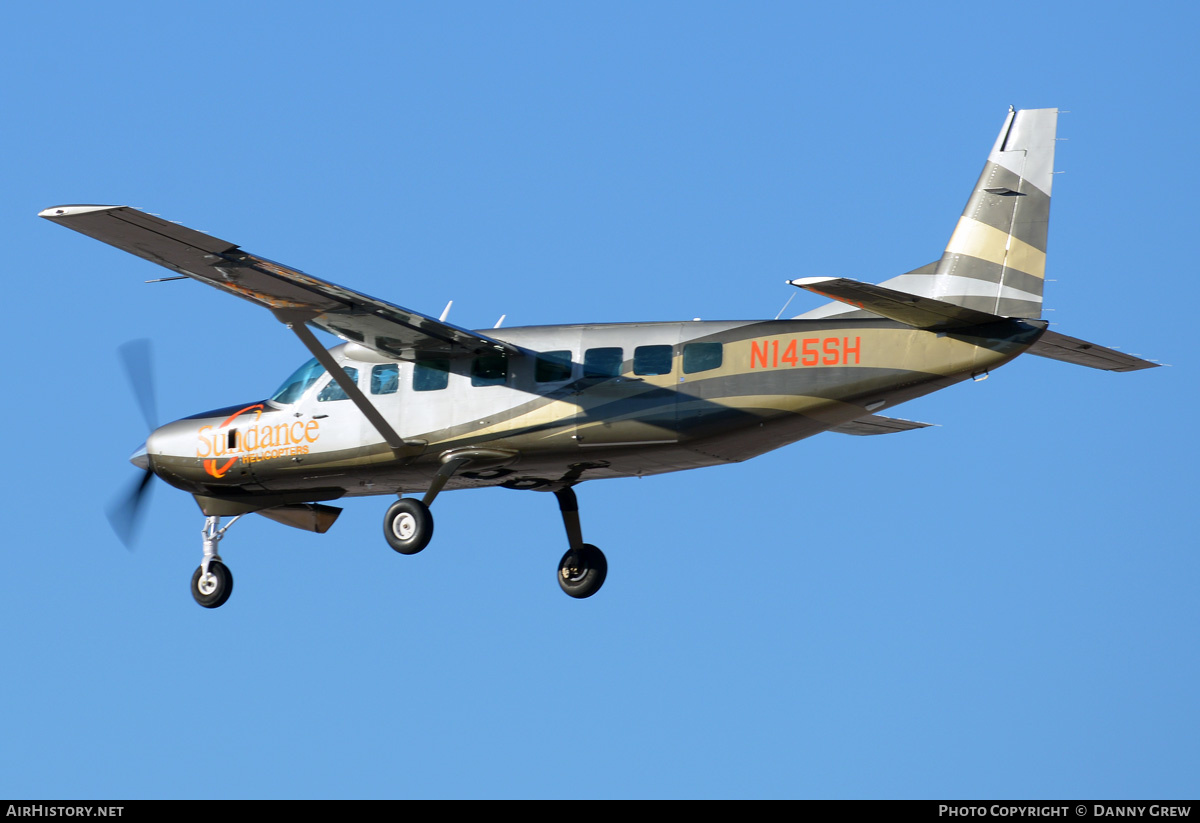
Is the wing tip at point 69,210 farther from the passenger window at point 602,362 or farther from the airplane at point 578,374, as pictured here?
the passenger window at point 602,362

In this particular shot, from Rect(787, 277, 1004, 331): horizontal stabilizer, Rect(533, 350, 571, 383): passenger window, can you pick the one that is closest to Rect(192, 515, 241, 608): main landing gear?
Rect(533, 350, 571, 383): passenger window

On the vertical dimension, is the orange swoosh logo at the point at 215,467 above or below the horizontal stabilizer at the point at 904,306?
below

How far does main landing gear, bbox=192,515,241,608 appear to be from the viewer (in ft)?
86.9

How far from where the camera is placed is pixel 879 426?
1073 inches

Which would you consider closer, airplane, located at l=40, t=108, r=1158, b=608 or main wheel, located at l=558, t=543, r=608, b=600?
airplane, located at l=40, t=108, r=1158, b=608

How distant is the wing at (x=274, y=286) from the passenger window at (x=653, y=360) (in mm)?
1809

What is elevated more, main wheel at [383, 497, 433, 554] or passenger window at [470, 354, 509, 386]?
passenger window at [470, 354, 509, 386]

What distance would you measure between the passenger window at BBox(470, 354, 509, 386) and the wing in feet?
0.45

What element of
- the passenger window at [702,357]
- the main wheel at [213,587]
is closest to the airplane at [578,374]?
the passenger window at [702,357]

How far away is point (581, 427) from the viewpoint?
22.8 metres

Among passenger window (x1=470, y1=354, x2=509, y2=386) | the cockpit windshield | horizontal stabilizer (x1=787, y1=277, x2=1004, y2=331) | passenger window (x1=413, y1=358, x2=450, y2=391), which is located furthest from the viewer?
the cockpit windshield

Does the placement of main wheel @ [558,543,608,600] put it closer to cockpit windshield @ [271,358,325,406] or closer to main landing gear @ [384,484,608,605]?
main landing gear @ [384,484,608,605]

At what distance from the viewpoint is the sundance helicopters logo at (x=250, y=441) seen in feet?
81.9

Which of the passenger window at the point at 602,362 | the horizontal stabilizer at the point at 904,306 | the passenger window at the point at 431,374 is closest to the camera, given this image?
the horizontal stabilizer at the point at 904,306
